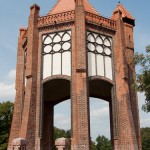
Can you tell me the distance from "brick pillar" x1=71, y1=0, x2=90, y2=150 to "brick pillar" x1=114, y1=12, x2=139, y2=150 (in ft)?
7.39

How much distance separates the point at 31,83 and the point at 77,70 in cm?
277

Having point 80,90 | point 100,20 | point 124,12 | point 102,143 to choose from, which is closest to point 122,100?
point 80,90

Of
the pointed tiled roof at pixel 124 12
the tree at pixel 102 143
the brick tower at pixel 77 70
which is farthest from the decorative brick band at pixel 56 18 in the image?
the tree at pixel 102 143

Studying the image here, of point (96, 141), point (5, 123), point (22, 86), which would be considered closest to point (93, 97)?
point (22, 86)

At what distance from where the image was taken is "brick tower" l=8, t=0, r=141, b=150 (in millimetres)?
15133

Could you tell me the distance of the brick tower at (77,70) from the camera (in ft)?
49.6

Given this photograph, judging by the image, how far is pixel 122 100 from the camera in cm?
1625

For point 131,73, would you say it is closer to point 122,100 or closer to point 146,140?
point 122,100

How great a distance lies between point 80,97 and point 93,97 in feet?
18.7

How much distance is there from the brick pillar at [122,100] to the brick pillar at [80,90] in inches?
88.6

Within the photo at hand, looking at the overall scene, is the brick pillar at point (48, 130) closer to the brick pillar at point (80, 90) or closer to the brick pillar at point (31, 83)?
the brick pillar at point (31, 83)

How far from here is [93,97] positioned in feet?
67.4

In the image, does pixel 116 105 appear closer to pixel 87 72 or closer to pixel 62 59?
pixel 87 72

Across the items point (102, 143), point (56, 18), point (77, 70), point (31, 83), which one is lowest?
point (102, 143)
